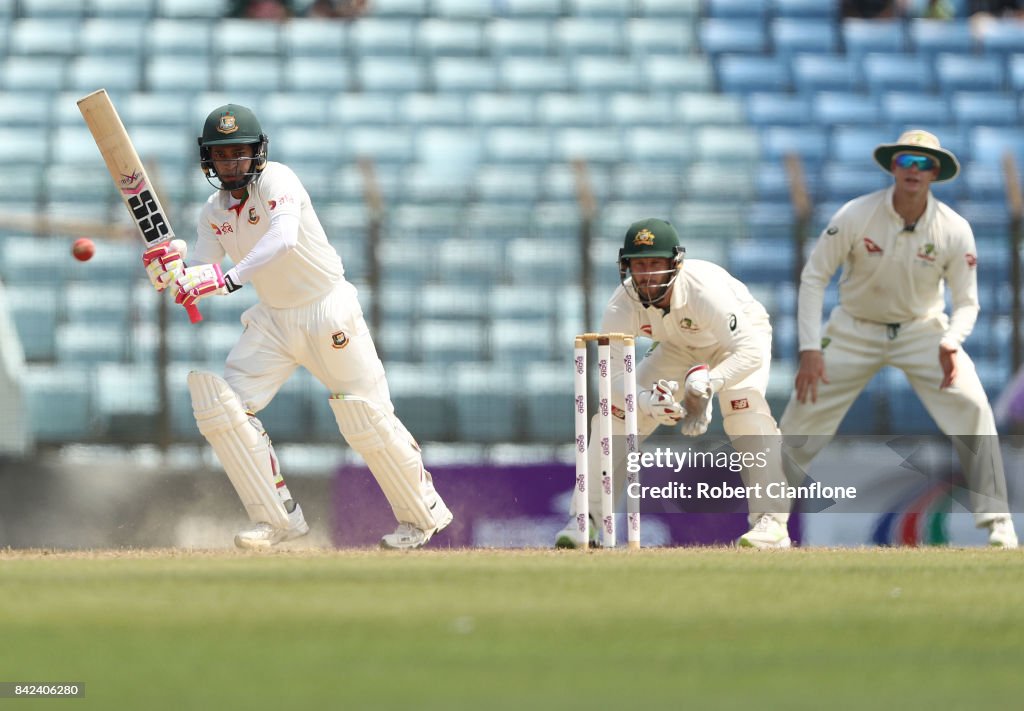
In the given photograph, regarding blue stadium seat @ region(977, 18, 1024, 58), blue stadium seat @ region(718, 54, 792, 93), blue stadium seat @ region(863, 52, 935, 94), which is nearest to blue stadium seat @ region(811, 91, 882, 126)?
blue stadium seat @ region(863, 52, 935, 94)

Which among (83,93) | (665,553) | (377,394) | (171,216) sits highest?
(83,93)

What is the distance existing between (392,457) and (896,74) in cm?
823

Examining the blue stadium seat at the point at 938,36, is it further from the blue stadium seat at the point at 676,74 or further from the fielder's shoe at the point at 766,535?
the fielder's shoe at the point at 766,535

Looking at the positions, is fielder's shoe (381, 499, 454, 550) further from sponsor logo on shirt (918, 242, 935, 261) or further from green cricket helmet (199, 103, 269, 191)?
sponsor logo on shirt (918, 242, 935, 261)

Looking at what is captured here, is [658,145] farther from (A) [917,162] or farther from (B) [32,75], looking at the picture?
(A) [917,162]

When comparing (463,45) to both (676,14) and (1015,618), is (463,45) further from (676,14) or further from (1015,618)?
(1015,618)

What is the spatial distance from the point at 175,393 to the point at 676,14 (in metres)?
6.74

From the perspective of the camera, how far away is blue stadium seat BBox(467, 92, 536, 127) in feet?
45.9

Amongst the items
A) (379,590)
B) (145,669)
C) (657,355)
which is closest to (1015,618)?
(379,590)

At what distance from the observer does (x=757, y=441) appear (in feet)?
27.3

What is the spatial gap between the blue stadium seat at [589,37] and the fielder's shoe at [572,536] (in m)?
7.54

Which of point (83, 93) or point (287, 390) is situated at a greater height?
point (83, 93)

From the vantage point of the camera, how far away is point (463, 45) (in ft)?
49.2

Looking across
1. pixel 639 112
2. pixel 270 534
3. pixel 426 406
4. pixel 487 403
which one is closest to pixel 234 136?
pixel 270 534
